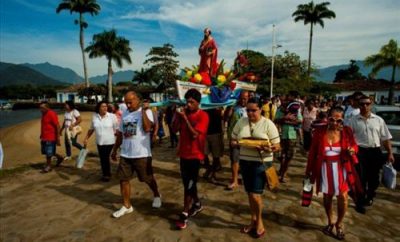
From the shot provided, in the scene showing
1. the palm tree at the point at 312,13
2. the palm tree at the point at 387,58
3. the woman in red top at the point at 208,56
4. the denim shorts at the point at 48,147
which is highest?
the palm tree at the point at 312,13

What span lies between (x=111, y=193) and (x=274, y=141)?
3691 mm

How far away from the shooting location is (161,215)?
5.05m

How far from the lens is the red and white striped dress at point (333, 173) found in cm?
405

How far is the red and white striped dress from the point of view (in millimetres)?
4051

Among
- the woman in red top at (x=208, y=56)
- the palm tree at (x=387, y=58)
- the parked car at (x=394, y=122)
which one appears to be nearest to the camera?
the woman in red top at (x=208, y=56)

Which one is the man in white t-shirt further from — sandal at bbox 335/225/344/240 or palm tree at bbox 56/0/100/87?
palm tree at bbox 56/0/100/87

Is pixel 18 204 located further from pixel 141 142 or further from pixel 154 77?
pixel 154 77

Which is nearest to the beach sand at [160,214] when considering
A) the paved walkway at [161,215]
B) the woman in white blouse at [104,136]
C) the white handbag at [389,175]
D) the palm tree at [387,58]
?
the paved walkway at [161,215]

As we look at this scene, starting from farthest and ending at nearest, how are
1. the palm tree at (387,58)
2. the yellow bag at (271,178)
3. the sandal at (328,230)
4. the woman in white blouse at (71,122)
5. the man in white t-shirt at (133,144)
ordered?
the palm tree at (387,58)
the woman in white blouse at (71,122)
the man in white t-shirt at (133,144)
the sandal at (328,230)
the yellow bag at (271,178)

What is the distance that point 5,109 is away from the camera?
77688 mm

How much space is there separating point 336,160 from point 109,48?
48293 millimetres

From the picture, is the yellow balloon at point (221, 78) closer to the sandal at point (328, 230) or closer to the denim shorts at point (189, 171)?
the denim shorts at point (189, 171)

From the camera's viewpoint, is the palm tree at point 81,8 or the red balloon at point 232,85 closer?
the red balloon at point 232,85

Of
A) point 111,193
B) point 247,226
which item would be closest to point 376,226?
point 247,226
